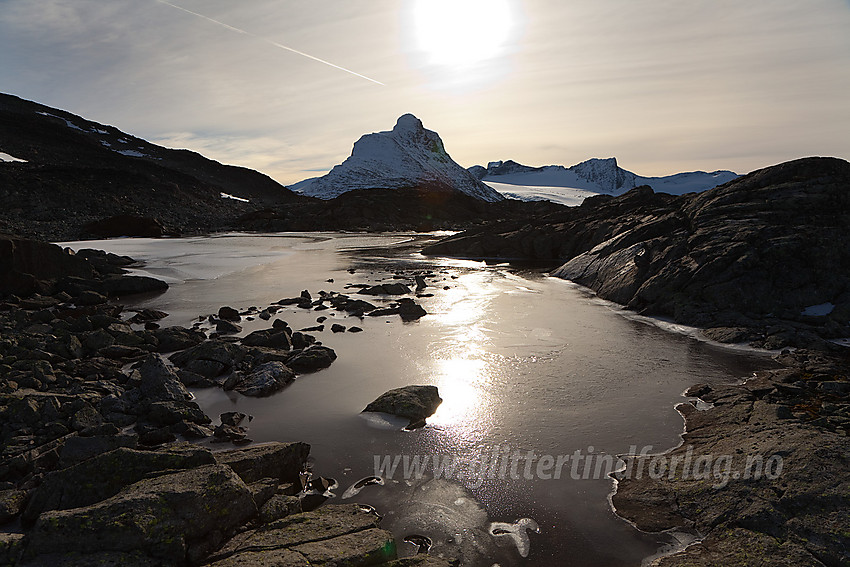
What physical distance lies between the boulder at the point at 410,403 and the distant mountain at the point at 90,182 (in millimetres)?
56727

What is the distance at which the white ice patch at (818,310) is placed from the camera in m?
18.9

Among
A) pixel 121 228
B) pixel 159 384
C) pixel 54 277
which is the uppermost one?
pixel 121 228

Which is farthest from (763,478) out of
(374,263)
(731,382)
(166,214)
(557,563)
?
(166,214)

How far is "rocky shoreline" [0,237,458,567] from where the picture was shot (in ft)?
18.9

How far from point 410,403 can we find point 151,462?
19.3ft

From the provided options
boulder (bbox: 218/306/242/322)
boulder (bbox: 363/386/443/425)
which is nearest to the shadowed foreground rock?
boulder (bbox: 363/386/443/425)

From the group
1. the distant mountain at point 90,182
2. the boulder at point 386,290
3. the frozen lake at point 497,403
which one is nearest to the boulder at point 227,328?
the frozen lake at point 497,403

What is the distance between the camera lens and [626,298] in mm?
24922

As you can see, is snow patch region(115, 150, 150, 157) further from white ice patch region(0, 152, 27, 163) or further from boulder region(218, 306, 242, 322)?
boulder region(218, 306, 242, 322)

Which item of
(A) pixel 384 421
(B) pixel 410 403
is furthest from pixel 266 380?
(B) pixel 410 403

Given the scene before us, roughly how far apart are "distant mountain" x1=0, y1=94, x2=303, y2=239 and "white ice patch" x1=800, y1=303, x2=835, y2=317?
6630cm

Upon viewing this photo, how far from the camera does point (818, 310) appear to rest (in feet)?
62.8

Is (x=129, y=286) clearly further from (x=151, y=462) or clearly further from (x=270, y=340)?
(x=151, y=462)

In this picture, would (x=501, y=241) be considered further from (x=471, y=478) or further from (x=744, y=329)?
(x=471, y=478)
